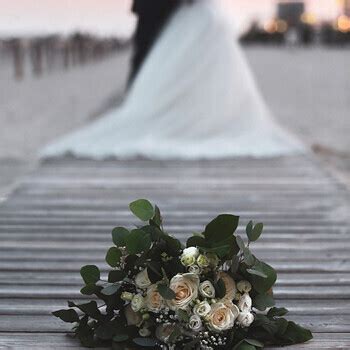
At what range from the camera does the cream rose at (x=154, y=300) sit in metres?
2.21

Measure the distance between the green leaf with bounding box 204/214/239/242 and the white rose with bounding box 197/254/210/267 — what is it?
0.08 meters

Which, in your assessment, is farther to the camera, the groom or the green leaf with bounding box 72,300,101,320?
the groom

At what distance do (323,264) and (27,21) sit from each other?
9.38 metres

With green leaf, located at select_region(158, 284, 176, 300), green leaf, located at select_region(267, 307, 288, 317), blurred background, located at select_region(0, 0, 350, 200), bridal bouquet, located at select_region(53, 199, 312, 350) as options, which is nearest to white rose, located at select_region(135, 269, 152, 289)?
bridal bouquet, located at select_region(53, 199, 312, 350)

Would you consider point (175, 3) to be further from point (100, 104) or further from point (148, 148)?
point (100, 104)

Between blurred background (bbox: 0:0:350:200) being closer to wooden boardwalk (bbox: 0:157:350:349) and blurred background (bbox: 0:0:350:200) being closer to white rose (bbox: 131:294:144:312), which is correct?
wooden boardwalk (bbox: 0:157:350:349)

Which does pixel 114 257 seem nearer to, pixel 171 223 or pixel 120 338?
pixel 120 338

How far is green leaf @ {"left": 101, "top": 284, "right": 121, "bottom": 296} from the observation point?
2.29 metres

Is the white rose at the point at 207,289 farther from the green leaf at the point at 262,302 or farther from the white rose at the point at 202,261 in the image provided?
the green leaf at the point at 262,302

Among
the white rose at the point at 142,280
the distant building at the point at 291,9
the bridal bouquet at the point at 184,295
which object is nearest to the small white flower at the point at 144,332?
the bridal bouquet at the point at 184,295

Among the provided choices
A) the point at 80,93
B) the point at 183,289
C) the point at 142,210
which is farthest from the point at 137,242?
the point at 80,93

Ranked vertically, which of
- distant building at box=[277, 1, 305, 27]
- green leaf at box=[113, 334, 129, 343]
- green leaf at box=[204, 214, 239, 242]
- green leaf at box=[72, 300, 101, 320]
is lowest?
distant building at box=[277, 1, 305, 27]

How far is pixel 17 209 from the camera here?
167 inches

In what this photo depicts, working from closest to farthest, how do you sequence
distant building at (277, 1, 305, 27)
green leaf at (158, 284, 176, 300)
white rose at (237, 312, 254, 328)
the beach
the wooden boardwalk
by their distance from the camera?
green leaf at (158, 284, 176, 300)
white rose at (237, 312, 254, 328)
the wooden boardwalk
the beach
distant building at (277, 1, 305, 27)
